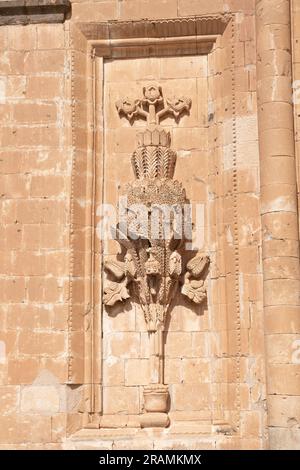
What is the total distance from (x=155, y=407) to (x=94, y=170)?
8.93 feet

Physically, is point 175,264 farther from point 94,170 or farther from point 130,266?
point 94,170

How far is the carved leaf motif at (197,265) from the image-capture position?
9.62 metres

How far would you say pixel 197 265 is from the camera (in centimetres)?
964

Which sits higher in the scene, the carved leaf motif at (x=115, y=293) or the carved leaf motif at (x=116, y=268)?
the carved leaf motif at (x=116, y=268)

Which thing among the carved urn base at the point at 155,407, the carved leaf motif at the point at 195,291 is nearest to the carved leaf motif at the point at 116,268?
the carved leaf motif at the point at 195,291

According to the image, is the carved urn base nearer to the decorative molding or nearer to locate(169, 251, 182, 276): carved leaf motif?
locate(169, 251, 182, 276): carved leaf motif

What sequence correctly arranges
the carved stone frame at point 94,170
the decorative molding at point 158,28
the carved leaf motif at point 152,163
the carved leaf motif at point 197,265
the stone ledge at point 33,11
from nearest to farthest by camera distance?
1. the carved stone frame at point 94,170
2. the carved leaf motif at point 197,265
3. the carved leaf motif at point 152,163
4. the decorative molding at point 158,28
5. the stone ledge at point 33,11

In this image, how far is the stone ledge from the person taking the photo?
10180mm

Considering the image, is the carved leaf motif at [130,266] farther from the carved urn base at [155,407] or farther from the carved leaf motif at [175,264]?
the carved urn base at [155,407]

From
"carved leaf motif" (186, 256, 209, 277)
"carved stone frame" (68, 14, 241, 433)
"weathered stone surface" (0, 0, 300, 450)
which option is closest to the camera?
"weathered stone surface" (0, 0, 300, 450)

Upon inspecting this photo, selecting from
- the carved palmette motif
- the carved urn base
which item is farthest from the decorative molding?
the carved urn base

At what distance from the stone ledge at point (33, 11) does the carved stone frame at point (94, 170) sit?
236 millimetres

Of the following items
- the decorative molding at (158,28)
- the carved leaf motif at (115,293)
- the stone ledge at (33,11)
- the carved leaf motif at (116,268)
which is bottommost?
the carved leaf motif at (115,293)

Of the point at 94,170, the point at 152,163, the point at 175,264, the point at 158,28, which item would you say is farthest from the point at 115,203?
the point at 158,28
